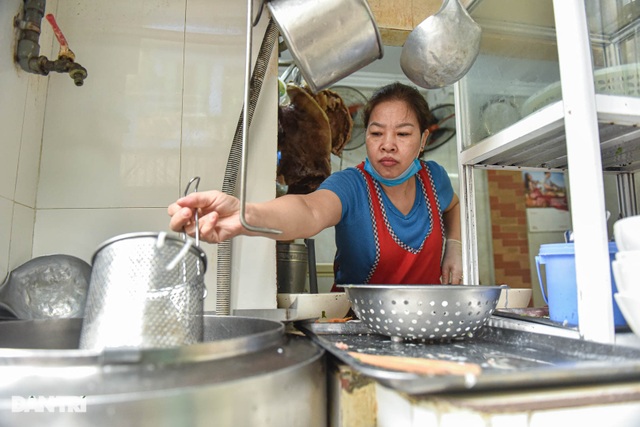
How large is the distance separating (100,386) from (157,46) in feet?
4.08

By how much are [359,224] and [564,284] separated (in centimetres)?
61

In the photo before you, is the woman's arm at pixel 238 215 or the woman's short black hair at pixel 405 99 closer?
the woman's arm at pixel 238 215

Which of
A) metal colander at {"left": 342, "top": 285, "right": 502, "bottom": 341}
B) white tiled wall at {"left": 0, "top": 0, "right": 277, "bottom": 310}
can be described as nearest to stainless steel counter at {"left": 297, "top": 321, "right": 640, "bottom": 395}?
metal colander at {"left": 342, "top": 285, "right": 502, "bottom": 341}

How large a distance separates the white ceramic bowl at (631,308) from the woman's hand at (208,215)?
67 cm

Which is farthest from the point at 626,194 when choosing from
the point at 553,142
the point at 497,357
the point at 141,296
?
the point at 141,296

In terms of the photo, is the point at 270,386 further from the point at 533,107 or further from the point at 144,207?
the point at 144,207

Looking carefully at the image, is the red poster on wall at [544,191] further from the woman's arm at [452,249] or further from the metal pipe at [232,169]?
the metal pipe at [232,169]

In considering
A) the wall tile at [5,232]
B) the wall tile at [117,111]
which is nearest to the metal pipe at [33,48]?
the wall tile at [117,111]

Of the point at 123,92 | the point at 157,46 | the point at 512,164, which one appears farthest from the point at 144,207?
the point at 512,164

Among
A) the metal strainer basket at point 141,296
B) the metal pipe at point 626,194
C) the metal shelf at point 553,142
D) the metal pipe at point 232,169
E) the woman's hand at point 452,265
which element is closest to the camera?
the metal strainer basket at point 141,296

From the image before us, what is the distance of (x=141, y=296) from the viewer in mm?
606

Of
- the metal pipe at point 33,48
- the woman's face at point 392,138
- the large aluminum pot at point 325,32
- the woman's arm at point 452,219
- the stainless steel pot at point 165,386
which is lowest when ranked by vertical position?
the stainless steel pot at point 165,386

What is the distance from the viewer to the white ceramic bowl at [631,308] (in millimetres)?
623

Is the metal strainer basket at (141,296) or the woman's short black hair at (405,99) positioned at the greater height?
the woman's short black hair at (405,99)
